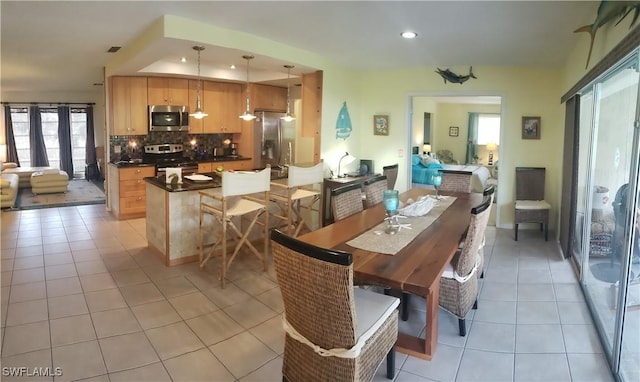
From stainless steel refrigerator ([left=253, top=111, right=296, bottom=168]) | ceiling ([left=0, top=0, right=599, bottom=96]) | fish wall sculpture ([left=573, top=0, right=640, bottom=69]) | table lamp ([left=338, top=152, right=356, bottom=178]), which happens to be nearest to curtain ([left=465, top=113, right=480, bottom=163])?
stainless steel refrigerator ([left=253, top=111, right=296, bottom=168])

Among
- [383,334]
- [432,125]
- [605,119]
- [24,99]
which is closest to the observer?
[383,334]

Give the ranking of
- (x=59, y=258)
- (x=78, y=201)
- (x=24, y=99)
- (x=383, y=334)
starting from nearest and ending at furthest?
1. (x=383, y=334)
2. (x=59, y=258)
3. (x=78, y=201)
4. (x=24, y=99)

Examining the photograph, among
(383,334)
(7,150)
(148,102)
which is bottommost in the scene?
(383,334)

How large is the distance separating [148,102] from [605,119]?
6193 millimetres

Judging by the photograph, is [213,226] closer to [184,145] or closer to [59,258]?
[59,258]

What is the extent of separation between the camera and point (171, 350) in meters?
2.72

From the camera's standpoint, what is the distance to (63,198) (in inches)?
319

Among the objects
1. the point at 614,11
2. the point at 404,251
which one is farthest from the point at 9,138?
the point at 614,11

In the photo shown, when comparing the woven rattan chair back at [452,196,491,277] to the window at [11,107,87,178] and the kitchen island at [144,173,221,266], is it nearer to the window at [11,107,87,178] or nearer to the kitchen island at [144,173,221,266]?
the kitchen island at [144,173,221,266]

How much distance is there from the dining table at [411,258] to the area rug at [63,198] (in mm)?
6404

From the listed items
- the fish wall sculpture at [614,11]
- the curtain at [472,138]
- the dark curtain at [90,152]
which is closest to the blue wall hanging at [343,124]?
the fish wall sculpture at [614,11]

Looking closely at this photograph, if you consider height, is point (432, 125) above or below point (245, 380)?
above

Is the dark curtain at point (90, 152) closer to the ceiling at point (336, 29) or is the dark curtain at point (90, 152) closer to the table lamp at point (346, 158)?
the ceiling at point (336, 29)

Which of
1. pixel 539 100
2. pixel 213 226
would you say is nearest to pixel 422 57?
pixel 539 100
